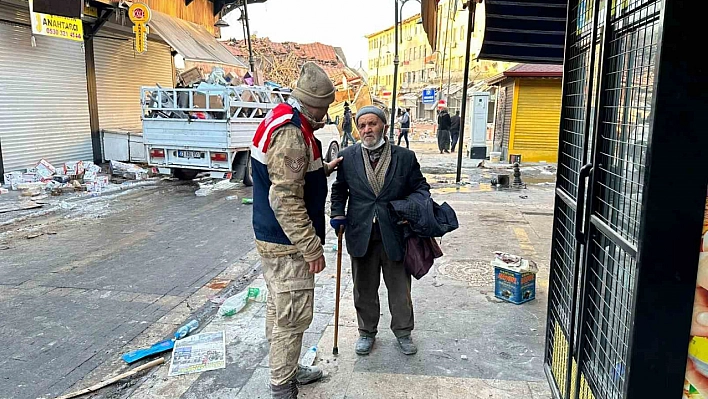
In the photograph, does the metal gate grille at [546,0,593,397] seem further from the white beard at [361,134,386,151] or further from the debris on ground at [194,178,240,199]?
the debris on ground at [194,178,240,199]

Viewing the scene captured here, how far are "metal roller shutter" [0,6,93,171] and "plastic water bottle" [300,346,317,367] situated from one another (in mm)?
11333

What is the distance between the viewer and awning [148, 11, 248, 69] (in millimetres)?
14492

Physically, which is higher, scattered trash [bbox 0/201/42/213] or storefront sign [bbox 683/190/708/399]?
storefront sign [bbox 683/190/708/399]

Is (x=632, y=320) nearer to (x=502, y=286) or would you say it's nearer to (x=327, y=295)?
(x=502, y=286)

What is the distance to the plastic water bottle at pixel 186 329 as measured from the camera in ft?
13.9

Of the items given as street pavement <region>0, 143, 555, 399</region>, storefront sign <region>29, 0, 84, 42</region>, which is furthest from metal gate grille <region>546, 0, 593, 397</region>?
storefront sign <region>29, 0, 84, 42</region>

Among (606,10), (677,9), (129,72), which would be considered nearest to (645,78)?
(677,9)

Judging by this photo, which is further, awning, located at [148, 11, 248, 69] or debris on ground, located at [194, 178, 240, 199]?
awning, located at [148, 11, 248, 69]

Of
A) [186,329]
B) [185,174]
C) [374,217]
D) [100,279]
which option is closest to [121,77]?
[185,174]

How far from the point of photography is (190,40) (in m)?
16.1

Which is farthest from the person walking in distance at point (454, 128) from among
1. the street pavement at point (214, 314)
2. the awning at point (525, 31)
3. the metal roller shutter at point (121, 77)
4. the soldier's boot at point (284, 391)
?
the soldier's boot at point (284, 391)

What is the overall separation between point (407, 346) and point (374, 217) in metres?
0.98

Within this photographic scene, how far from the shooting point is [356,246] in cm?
366

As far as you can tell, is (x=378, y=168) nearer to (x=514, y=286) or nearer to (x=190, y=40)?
(x=514, y=286)
